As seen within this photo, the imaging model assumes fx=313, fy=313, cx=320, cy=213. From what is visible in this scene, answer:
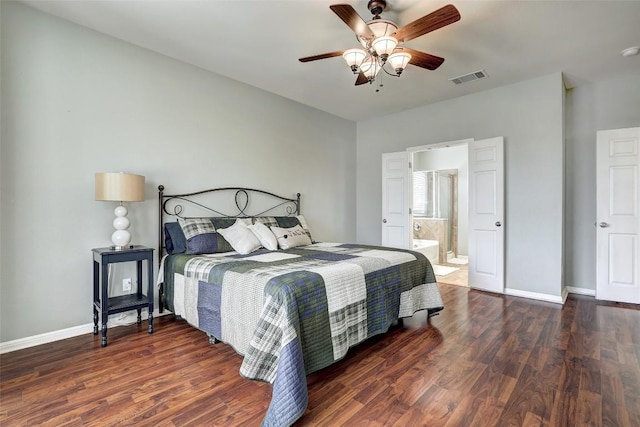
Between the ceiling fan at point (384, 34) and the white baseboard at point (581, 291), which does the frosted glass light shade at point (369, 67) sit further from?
the white baseboard at point (581, 291)

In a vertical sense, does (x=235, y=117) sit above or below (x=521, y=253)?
above

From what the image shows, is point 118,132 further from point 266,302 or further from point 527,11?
point 527,11

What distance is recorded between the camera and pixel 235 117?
3.82 metres

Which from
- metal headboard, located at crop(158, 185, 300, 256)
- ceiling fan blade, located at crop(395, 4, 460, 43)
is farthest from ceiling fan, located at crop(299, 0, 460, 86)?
metal headboard, located at crop(158, 185, 300, 256)

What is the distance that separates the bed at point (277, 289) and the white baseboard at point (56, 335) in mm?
341

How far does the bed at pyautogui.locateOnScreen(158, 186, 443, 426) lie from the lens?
1.72 metres

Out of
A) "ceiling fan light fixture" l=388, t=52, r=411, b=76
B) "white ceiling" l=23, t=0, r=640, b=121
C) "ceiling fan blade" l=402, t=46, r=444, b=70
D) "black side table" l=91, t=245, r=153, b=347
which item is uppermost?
"white ceiling" l=23, t=0, r=640, b=121

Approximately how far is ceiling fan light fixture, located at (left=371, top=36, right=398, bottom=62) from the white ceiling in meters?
0.39

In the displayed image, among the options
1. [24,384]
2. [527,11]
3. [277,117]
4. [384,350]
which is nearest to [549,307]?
[384,350]

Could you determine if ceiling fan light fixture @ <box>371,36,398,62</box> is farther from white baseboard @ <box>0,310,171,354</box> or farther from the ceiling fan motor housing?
white baseboard @ <box>0,310,171,354</box>

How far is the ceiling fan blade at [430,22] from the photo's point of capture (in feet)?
6.26

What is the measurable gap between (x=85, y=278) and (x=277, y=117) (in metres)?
2.87

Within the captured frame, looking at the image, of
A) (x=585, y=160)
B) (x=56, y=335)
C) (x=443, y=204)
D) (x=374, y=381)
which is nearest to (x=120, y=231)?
(x=56, y=335)

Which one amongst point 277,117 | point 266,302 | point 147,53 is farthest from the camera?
point 277,117
